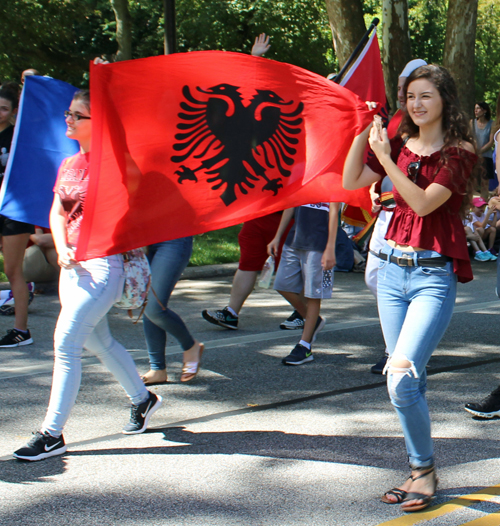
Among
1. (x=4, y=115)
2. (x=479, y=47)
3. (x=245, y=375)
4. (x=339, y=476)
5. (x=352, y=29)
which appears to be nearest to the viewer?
(x=339, y=476)

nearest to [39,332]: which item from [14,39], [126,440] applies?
[126,440]

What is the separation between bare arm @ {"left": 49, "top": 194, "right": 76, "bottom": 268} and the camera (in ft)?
12.8

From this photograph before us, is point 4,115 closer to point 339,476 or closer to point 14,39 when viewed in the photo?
point 339,476

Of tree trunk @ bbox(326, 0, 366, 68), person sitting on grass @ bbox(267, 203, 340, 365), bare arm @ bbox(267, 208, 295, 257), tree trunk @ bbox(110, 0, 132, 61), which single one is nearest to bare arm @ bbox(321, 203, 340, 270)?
person sitting on grass @ bbox(267, 203, 340, 365)

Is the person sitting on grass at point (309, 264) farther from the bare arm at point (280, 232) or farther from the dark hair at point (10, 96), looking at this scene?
the dark hair at point (10, 96)

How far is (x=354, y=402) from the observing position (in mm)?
5000

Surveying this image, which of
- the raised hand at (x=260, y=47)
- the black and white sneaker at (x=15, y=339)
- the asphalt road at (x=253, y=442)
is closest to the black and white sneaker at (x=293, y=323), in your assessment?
the asphalt road at (x=253, y=442)

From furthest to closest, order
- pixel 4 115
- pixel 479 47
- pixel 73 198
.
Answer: pixel 479 47
pixel 4 115
pixel 73 198

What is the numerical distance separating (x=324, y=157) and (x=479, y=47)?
44324 mm

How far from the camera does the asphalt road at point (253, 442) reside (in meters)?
3.37

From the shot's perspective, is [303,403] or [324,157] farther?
[303,403]

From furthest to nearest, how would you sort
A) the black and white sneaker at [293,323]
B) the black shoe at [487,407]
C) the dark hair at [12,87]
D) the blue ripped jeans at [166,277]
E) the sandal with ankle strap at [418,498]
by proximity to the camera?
the black and white sneaker at [293,323] → the dark hair at [12,87] → the blue ripped jeans at [166,277] → the black shoe at [487,407] → the sandal with ankle strap at [418,498]

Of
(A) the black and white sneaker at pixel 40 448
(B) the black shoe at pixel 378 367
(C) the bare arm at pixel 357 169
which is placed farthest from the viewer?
(B) the black shoe at pixel 378 367

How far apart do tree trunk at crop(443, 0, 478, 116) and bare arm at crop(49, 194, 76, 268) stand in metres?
13.6
